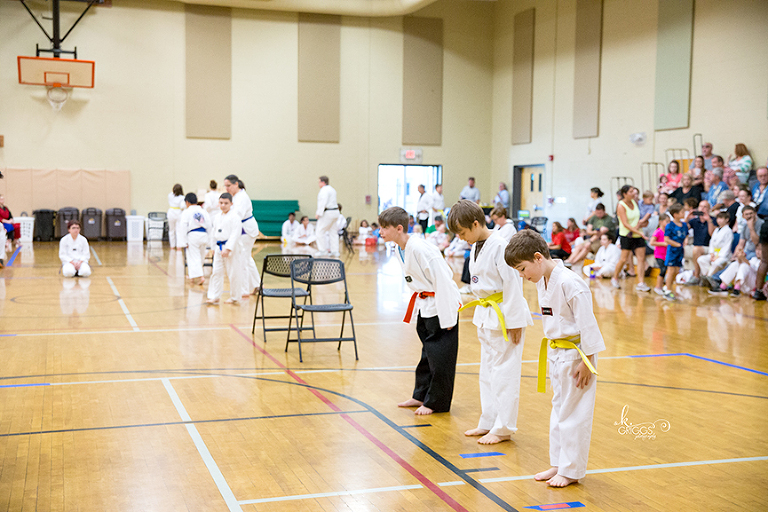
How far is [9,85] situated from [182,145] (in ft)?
16.0

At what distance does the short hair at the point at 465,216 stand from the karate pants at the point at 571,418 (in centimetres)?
111

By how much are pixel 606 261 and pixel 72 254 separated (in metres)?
10.2

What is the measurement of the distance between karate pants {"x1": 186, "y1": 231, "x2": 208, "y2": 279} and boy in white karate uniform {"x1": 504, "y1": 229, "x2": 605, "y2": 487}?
8.54 m

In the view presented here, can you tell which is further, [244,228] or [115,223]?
[115,223]

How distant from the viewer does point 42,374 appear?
6090mm

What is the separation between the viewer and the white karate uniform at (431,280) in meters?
4.84

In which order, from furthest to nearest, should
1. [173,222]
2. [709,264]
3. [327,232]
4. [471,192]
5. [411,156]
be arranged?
[411,156]
[471,192]
[173,222]
[327,232]
[709,264]

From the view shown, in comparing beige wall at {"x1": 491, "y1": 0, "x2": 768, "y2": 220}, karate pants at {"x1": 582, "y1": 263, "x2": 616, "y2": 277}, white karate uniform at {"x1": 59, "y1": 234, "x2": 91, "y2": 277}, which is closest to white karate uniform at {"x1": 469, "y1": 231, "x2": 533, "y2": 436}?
white karate uniform at {"x1": 59, "y1": 234, "x2": 91, "y2": 277}

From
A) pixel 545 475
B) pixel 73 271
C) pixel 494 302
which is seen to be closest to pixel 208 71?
pixel 73 271

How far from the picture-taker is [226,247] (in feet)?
31.9

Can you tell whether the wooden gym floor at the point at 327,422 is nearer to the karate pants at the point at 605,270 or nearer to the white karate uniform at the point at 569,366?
the white karate uniform at the point at 569,366

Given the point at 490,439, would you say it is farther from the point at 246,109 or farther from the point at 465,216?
the point at 246,109

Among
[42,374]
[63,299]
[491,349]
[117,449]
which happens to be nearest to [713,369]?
[491,349]

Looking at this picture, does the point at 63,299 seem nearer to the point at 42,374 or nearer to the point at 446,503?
the point at 42,374
